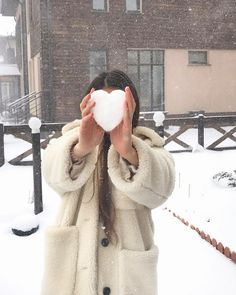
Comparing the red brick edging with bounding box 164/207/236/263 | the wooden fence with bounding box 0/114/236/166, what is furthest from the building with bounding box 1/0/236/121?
the red brick edging with bounding box 164/207/236/263

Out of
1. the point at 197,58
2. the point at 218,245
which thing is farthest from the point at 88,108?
the point at 197,58

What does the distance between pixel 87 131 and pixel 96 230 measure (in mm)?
496

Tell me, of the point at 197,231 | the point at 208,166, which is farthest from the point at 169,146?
the point at 197,231

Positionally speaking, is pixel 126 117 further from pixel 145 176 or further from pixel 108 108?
pixel 145 176

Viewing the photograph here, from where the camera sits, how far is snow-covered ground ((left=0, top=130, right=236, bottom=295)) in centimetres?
356

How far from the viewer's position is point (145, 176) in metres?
1.73

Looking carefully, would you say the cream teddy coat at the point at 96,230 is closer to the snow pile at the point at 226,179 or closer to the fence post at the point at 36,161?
the fence post at the point at 36,161

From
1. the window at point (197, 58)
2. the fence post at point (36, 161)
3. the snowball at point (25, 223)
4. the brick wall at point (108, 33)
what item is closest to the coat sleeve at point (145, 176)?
the snowball at point (25, 223)

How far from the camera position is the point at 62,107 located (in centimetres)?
1606

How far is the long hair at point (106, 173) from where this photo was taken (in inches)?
74.2

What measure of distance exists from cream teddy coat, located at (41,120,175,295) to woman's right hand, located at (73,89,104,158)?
0.33 feet

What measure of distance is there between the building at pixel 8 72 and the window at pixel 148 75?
894 cm

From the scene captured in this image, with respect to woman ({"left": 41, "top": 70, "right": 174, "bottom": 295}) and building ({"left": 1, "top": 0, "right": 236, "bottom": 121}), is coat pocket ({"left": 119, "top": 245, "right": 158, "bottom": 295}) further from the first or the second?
building ({"left": 1, "top": 0, "right": 236, "bottom": 121})

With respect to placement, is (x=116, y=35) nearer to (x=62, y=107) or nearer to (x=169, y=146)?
(x=62, y=107)
